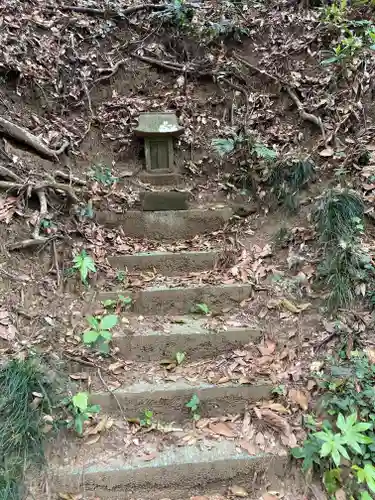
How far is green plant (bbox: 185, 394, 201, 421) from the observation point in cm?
289

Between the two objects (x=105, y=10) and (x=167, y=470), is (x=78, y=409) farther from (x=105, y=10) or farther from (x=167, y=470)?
(x=105, y=10)

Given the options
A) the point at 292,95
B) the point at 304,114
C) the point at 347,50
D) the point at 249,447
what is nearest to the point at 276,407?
the point at 249,447

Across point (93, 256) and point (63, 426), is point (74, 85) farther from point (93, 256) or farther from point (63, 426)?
point (63, 426)

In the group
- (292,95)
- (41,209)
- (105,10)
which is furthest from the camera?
(105,10)

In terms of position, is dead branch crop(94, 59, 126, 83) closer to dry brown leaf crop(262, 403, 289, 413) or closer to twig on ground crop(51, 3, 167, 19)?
twig on ground crop(51, 3, 167, 19)

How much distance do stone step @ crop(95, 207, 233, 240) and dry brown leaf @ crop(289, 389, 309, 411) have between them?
7.16ft

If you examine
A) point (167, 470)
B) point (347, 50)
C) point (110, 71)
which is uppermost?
point (347, 50)

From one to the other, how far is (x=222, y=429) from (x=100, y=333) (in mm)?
1205

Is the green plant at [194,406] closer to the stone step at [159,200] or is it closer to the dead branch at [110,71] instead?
the stone step at [159,200]

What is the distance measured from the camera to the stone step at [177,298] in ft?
11.6

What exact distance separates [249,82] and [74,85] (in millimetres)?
2686

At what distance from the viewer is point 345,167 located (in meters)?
4.27

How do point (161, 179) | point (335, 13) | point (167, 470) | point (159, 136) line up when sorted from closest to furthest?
point (167, 470), point (159, 136), point (161, 179), point (335, 13)

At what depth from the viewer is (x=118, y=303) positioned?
11.6 ft
